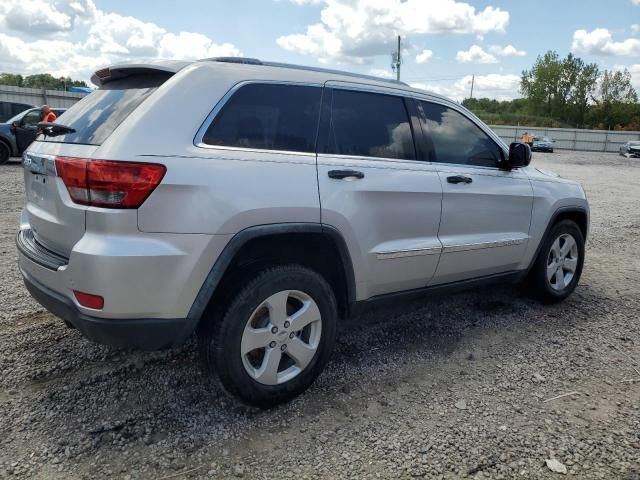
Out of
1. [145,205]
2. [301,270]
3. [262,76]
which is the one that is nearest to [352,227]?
[301,270]

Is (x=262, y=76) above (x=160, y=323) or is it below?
above

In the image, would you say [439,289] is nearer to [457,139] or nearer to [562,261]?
[457,139]

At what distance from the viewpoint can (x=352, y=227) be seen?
3053 millimetres

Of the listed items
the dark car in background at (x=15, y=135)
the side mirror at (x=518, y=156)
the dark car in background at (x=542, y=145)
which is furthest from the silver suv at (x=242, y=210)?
the dark car in background at (x=542, y=145)

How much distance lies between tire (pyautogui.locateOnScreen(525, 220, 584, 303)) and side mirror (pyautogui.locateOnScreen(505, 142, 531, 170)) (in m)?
0.85

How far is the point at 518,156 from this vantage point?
411 centimetres

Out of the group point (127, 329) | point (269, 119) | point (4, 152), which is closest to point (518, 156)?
point (269, 119)

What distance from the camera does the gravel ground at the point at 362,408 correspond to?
2.50 meters

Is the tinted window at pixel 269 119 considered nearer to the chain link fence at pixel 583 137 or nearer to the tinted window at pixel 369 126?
the tinted window at pixel 369 126

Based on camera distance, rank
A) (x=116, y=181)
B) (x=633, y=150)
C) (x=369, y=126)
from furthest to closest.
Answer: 1. (x=633, y=150)
2. (x=369, y=126)
3. (x=116, y=181)

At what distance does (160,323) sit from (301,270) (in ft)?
2.63

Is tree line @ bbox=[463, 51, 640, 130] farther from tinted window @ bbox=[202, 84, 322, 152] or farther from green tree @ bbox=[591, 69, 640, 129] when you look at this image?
tinted window @ bbox=[202, 84, 322, 152]

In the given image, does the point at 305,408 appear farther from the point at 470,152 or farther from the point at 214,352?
the point at 470,152

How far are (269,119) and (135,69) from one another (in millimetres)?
A: 788
